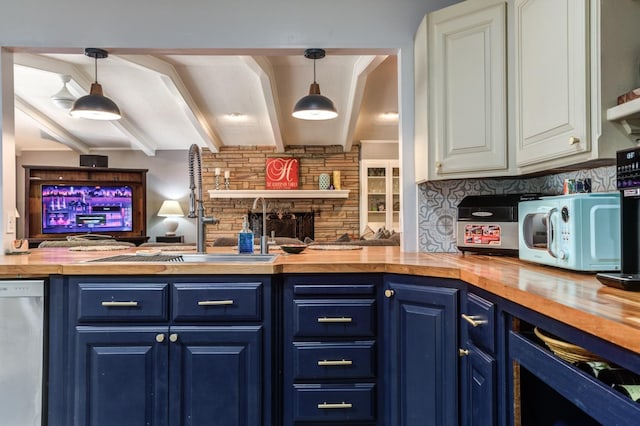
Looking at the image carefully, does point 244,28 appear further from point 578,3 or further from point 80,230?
point 80,230

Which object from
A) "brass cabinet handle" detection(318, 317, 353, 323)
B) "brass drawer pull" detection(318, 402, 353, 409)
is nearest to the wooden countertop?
"brass cabinet handle" detection(318, 317, 353, 323)

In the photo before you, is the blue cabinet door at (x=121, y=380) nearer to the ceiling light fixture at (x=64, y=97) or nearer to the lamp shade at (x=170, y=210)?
the ceiling light fixture at (x=64, y=97)

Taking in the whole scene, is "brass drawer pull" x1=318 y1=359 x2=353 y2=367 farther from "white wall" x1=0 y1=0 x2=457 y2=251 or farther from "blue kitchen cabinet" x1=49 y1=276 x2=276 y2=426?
"white wall" x1=0 y1=0 x2=457 y2=251

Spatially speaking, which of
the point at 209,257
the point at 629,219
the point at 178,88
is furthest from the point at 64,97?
the point at 629,219

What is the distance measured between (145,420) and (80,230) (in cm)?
653

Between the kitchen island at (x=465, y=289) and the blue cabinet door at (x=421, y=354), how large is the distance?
2 cm

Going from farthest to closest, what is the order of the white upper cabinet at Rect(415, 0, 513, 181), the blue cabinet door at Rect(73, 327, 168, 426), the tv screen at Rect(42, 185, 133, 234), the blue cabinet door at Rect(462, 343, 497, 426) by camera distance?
the tv screen at Rect(42, 185, 133, 234) → the white upper cabinet at Rect(415, 0, 513, 181) → the blue cabinet door at Rect(73, 327, 168, 426) → the blue cabinet door at Rect(462, 343, 497, 426)

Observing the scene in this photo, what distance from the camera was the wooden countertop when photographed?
2.61 ft

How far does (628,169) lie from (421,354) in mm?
991

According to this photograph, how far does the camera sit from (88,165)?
23.3 ft

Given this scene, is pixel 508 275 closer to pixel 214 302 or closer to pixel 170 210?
pixel 214 302

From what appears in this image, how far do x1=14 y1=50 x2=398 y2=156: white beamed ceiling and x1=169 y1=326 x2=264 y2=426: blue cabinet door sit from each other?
110 inches

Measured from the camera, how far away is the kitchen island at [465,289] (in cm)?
82

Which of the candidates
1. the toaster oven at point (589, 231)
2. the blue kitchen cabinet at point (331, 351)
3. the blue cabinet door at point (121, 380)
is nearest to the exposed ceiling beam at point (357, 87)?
the blue kitchen cabinet at point (331, 351)
